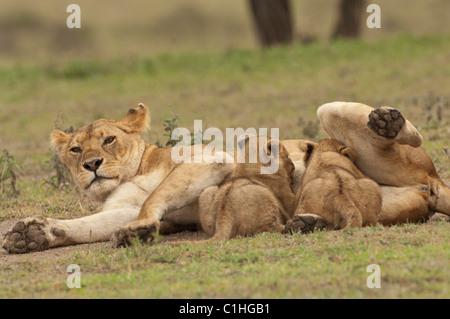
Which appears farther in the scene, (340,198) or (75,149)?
(75,149)

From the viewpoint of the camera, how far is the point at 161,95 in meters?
14.6

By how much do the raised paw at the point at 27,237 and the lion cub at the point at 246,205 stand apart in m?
1.10

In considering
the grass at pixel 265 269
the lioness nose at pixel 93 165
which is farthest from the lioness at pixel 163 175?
the grass at pixel 265 269

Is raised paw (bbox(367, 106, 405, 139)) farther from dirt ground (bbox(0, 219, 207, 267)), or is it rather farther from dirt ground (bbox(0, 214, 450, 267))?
dirt ground (bbox(0, 219, 207, 267))

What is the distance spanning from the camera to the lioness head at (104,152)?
6.12 metres

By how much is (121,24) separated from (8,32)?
3.83 m

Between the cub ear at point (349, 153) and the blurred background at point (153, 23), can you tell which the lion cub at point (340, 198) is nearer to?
the cub ear at point (349, 153)

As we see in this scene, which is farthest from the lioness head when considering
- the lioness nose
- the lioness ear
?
the lioness ear

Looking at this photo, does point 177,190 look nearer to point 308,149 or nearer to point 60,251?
point 60,251

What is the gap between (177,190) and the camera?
5930 mm

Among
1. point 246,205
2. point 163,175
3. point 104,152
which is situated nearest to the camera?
point 246,205

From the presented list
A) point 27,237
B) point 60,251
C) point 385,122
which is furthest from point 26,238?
point 385,122

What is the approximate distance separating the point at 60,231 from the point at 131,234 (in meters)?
0.72

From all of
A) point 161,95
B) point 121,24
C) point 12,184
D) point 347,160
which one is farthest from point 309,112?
point 121,24
